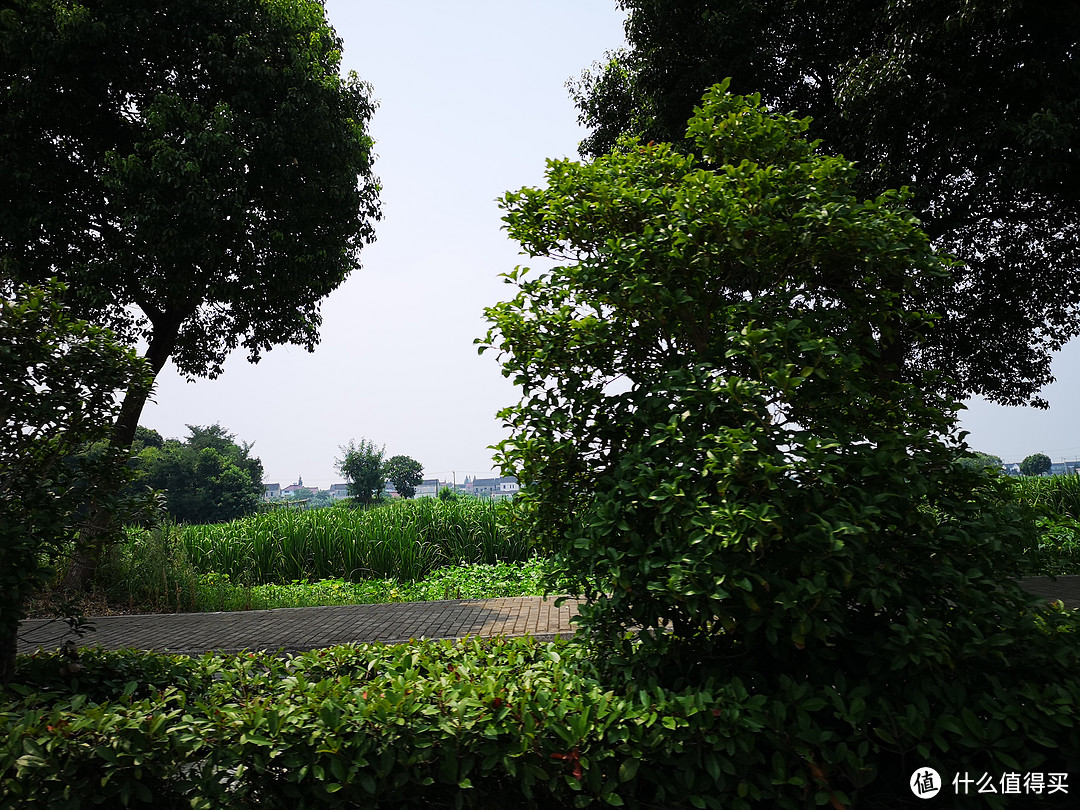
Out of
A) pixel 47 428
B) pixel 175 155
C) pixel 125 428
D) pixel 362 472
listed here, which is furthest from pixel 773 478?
pixel 362 472

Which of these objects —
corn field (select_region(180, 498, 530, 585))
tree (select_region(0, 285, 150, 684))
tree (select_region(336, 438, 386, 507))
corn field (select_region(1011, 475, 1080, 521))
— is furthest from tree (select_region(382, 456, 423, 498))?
tree (select_region(0, 285, 150, 684))

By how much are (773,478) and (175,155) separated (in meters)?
10.9

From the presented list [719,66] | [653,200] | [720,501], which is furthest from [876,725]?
[719,66]

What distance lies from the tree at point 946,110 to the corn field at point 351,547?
28.5ft

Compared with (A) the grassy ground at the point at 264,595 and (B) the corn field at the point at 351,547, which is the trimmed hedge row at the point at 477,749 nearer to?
(A) the grassy ground at the point at 264,595

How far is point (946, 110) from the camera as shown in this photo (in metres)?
9.82

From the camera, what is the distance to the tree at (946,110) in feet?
30.2

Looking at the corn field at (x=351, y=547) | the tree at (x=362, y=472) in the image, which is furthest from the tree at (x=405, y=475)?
the corn field at (x=351, y=547)

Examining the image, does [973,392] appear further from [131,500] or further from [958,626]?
[131,500]

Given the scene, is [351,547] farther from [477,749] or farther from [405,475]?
[405,475]

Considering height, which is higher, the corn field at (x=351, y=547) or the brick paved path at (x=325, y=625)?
the corn field at (x=351, y=547)

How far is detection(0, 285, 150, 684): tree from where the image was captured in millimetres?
3773

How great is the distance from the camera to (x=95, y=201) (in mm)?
11727

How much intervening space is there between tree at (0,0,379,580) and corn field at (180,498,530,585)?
3.08 meters
